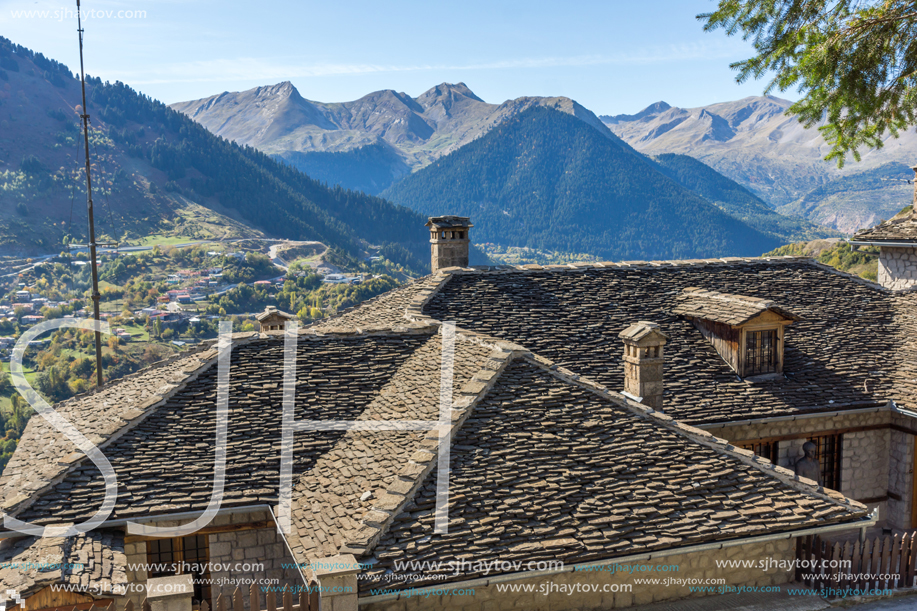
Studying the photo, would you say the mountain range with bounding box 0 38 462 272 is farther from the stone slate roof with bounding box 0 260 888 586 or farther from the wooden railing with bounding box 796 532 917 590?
the wooden railing with bounding box 796 532 917 590

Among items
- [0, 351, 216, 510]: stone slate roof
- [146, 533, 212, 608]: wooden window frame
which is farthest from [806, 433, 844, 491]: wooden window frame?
[0, 351, 216, 510]: stone slate roof

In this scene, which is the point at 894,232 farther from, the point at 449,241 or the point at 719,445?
the point at 449,241

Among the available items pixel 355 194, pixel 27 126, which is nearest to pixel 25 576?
pixel 355 194

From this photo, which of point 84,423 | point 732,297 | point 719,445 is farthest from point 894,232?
point 84,423

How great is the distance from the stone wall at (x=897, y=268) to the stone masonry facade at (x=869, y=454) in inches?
234

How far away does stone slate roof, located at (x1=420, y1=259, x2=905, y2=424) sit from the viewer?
50.7 ft

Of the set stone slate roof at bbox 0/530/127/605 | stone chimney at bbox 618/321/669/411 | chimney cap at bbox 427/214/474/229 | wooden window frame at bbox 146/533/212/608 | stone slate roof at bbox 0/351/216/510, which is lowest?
wooden window frame at bbox 146/533/212/608

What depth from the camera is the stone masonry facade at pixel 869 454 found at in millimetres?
15688

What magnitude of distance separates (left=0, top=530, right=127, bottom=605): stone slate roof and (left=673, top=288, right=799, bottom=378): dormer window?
13.5 metres

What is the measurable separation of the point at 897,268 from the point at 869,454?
7069mm

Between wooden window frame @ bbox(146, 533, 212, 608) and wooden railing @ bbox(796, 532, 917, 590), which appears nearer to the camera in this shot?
wooden railing @ bbox(796, 532, 917, 590)

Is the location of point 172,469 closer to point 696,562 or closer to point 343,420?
point 343,420

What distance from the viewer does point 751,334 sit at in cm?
1617

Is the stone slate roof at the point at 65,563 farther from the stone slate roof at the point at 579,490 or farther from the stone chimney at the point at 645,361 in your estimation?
the stone chimney at the point at 645,361
